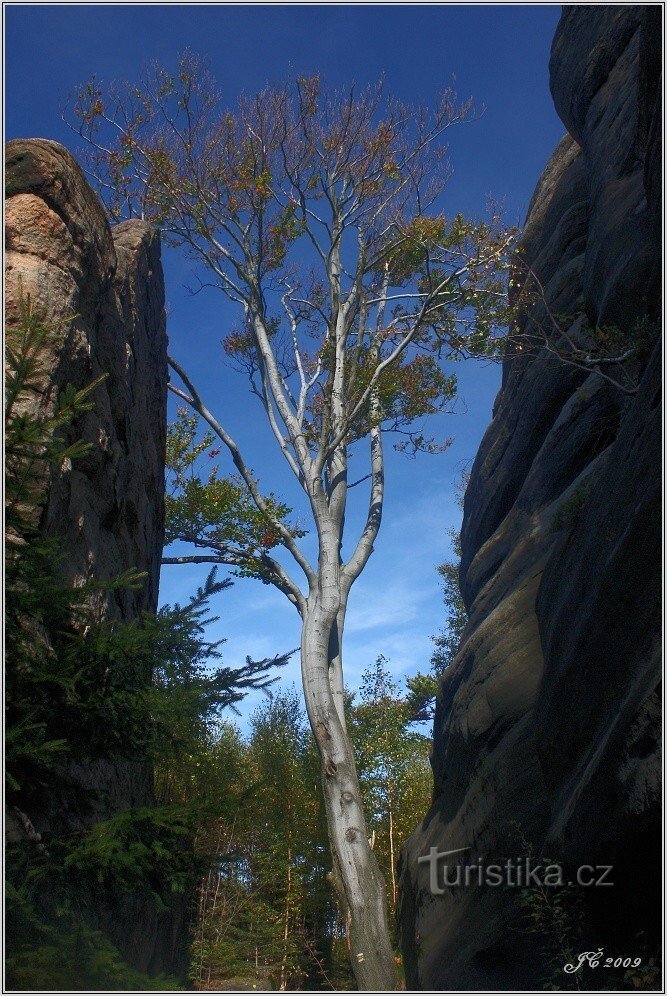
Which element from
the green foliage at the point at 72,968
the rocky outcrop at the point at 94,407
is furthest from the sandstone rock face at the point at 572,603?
the rocky outcrop at the point at 94,407

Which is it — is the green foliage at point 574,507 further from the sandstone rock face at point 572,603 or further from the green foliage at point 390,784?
the green foliage at point 390,784

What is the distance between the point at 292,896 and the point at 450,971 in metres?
7.02

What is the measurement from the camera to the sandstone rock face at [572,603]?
463 cm

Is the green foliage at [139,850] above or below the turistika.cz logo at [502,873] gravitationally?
above

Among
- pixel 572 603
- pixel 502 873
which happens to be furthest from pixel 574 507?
pixel 502 873

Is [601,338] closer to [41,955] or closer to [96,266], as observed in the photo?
[96,266]

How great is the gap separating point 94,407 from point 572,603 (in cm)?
469

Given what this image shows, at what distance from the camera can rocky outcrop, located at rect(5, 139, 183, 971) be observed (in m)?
5.34

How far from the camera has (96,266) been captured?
6949 mm

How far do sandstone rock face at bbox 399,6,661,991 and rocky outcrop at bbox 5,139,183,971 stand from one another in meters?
3.21

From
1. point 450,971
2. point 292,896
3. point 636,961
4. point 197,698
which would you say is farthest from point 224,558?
point 636,961

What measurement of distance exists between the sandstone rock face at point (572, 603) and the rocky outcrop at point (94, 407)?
3.21 meters

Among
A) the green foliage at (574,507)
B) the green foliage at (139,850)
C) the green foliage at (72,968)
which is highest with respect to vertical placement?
the green foliage at (574,507)
